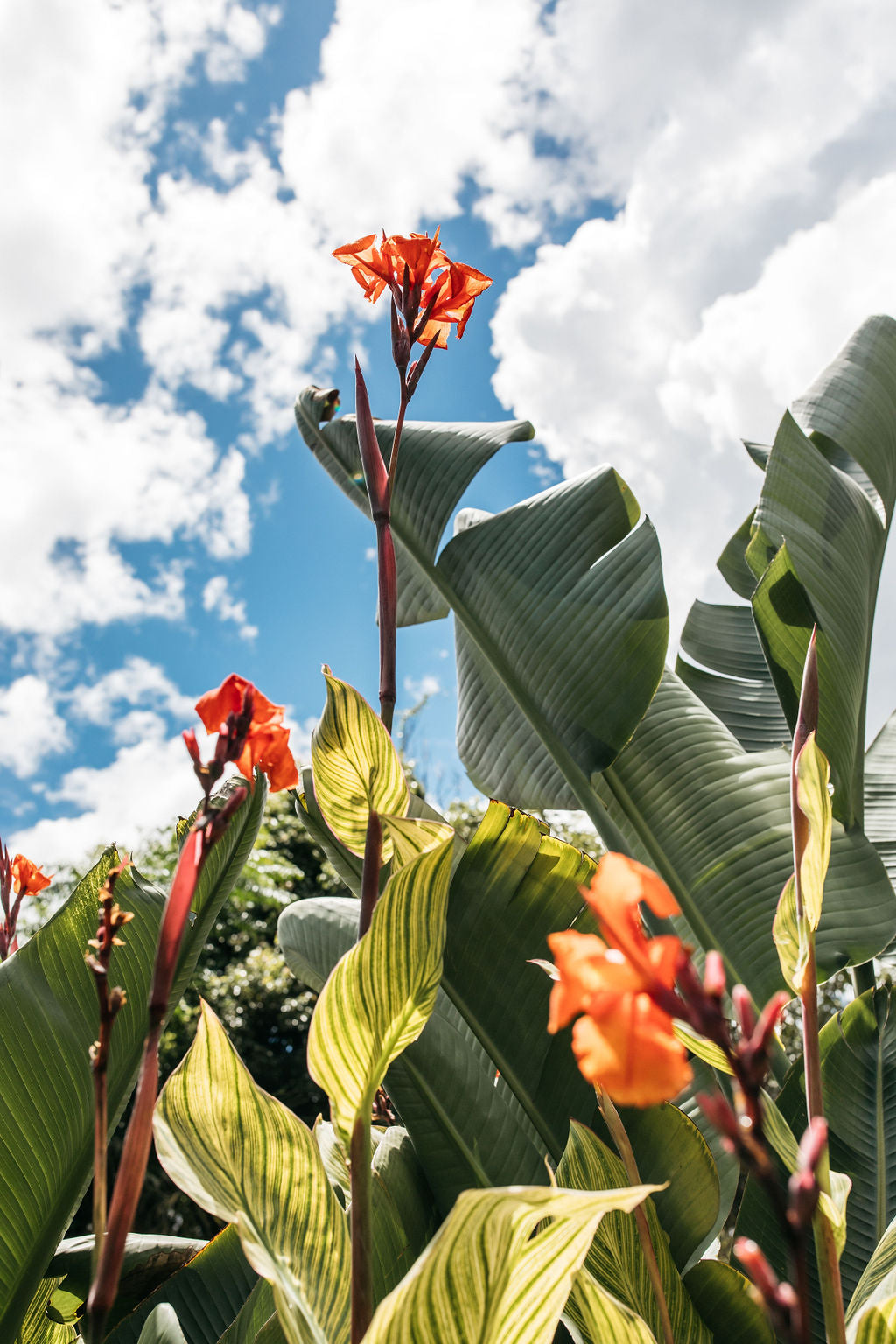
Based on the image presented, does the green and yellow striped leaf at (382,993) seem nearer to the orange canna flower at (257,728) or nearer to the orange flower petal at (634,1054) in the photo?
the orange canna flower at (257,728)

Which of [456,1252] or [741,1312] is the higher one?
[456,1252]

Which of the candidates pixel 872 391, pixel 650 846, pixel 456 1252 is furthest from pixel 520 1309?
pixel 872 391

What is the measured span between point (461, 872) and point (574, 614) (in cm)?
48

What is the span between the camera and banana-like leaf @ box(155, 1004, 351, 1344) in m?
0.39

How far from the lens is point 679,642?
1.75 metres

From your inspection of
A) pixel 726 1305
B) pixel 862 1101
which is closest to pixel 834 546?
pixel 862 1101

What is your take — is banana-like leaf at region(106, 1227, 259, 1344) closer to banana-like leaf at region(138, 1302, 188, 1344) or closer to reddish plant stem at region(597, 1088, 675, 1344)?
banana-like leaf at region(138, 1302, 188, 1344)

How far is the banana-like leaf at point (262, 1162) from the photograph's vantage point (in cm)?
39

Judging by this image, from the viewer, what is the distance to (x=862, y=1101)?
31.2 inches

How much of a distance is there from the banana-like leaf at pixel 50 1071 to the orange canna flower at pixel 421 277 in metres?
0.39

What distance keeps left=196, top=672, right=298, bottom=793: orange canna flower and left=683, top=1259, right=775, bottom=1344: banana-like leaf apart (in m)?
0.50

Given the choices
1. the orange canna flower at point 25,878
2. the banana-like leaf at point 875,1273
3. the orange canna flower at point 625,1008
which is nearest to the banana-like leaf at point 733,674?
the banana-like leaf at point 875,1273

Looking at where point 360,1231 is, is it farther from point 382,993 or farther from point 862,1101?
point 862,1101

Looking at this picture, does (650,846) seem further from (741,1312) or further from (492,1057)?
(741,1312)
